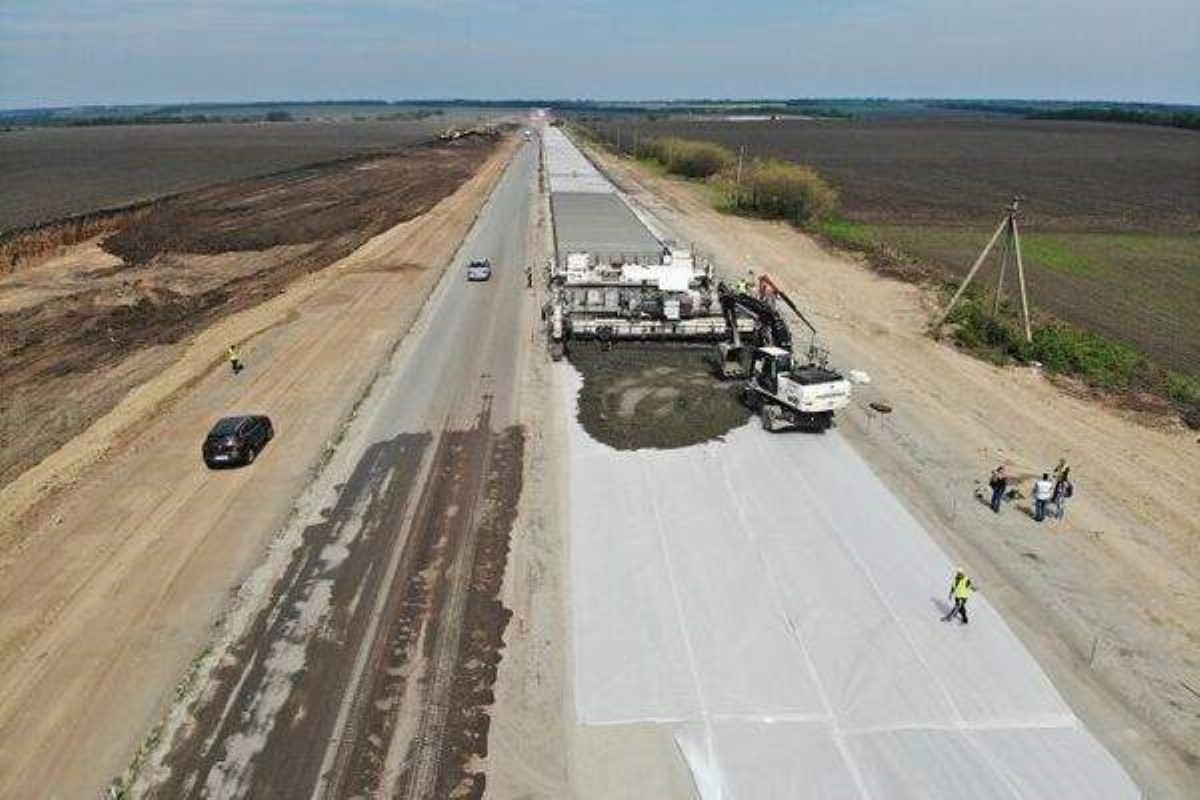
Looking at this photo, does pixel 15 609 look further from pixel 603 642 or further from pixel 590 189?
pixel 590 189

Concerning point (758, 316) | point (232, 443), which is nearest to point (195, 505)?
point (232, 443)

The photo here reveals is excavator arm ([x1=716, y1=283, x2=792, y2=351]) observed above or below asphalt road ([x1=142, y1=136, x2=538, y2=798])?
above

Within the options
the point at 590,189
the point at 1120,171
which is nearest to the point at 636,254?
the point at 590,189

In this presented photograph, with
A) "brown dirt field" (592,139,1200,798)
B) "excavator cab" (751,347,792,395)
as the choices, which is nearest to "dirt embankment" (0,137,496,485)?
"excavator cab" (751,347,792,395)

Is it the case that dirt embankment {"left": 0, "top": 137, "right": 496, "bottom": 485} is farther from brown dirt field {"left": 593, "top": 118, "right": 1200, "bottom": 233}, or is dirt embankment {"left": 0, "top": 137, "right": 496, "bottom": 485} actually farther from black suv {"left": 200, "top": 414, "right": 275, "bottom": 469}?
brown dirt field {"left": 593, "top": 118, "right": 1200, "bottom": 233}

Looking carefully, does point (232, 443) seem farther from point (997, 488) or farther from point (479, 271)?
point (479, 271)

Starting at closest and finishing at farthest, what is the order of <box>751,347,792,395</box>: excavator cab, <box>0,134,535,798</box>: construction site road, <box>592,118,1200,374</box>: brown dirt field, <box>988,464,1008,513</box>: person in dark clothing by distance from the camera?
<box>0,134,535,798</box>: construction site road < <box>988,464,1008,513</box>: person in dark clothing < <box>751,347,792,395</box>: excavator cab < <box>592,118,1200,374</box>: brown dirt field
